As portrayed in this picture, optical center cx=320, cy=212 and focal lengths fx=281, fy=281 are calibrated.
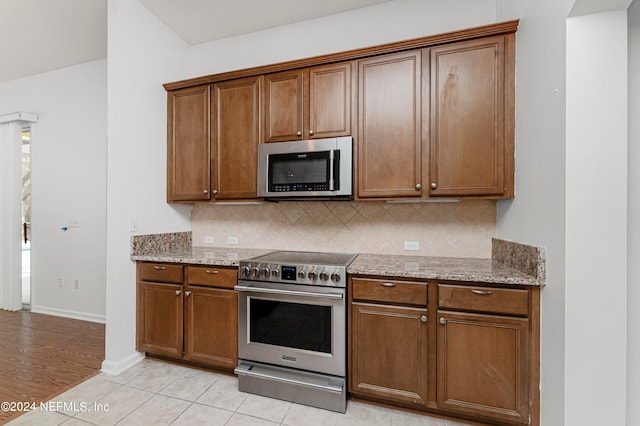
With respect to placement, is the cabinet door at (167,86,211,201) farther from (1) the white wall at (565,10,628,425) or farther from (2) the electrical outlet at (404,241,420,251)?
(1) the white wall at (565,10,628,425)

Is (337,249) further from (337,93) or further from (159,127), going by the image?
(159,127)

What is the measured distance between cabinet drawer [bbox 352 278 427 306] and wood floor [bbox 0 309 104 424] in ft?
7.20

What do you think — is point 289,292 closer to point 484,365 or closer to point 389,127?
point 484,365

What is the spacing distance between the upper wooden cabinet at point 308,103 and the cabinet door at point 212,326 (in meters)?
1.35

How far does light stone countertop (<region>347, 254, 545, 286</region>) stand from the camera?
1.59m

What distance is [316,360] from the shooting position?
1.88 m

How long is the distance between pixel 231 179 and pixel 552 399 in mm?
2549

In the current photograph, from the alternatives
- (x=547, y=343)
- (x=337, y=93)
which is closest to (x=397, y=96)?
(x=337, y=93)

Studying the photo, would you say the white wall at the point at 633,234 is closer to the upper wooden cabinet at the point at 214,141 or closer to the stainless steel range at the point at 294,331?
the stainless steel range at the point at 294,331

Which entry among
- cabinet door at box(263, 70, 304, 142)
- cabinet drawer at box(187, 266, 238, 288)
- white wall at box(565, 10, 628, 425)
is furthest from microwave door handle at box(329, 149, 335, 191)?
white wall at box(565, 10, 628, 425)

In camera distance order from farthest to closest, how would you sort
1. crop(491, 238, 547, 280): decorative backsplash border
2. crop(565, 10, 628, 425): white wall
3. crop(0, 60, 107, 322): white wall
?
crop(0, 60, 107, 322): white wall
crop(491, 238, 547, 280): decorative backsplash border
crop(565, 10, 628, 425): white wall

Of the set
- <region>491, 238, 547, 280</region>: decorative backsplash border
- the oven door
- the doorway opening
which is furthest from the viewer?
the doorway opening

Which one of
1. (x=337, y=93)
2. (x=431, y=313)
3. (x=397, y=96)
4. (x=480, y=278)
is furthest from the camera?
(x=337, y=93)

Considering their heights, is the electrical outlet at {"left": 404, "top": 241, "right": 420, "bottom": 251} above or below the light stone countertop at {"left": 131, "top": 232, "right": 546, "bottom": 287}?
above
